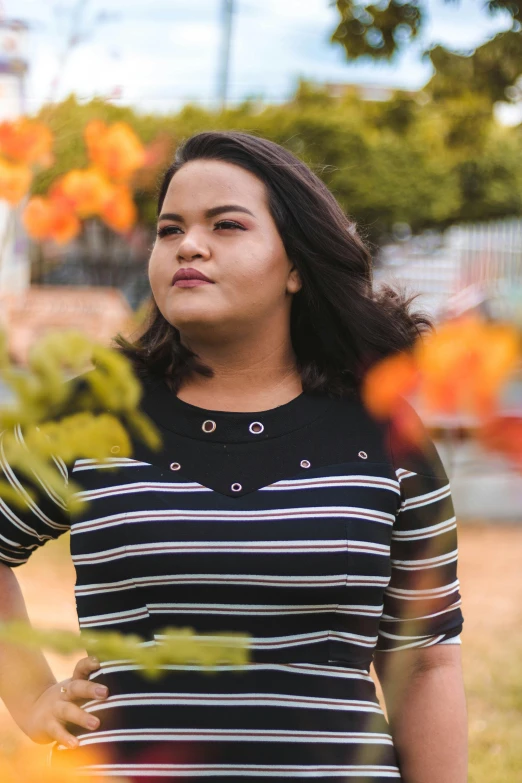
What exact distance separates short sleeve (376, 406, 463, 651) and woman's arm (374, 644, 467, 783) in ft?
0.08

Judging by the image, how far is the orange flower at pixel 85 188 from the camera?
367 centimetres

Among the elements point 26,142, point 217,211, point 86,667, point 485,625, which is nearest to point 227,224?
point 217,211

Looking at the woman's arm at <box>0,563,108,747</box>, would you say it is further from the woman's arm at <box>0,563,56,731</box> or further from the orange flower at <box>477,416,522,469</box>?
the orange flower at <box>477,416,522,469</box>

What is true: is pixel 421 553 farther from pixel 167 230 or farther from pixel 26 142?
pixel 26 142

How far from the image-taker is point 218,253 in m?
1.25

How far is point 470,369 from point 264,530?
0.74 meters

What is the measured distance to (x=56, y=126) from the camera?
272 cm

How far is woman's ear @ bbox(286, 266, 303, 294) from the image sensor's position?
1.42 m

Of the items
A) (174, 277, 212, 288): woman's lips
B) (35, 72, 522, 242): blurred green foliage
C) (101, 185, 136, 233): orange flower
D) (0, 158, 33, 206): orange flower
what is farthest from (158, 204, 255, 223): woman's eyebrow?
(35, 72, 522, 242): blurred green foliage

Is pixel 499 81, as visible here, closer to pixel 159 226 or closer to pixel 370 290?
pixel 370 290

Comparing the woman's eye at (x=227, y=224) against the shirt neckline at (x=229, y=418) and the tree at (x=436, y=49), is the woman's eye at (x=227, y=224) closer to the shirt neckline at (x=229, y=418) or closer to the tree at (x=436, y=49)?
the shirt neckline at (x=229, y=418)

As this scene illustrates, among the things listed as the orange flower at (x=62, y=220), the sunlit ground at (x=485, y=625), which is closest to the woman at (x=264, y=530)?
the sunlit ground at (x=485, y=625)

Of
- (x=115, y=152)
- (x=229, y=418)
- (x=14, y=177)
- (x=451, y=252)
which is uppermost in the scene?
(x=451, y=252)

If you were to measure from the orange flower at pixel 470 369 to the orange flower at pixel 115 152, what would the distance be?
3187 millimetres
